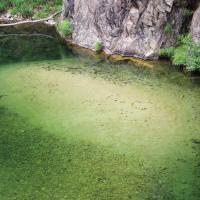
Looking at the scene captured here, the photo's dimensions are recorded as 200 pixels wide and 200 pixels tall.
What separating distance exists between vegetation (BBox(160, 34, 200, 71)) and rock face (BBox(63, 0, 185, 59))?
0.56m

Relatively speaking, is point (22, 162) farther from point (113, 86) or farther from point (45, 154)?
point (113, 86)

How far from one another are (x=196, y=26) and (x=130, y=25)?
4435mm

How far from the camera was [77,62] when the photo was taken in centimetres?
2622

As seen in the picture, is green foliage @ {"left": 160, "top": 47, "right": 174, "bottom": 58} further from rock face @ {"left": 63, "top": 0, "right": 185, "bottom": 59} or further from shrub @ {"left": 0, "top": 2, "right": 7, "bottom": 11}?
shrub @ {"left": 0, "top": 2, "right": 7, "bottom": 11}

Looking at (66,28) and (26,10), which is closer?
(66,28)

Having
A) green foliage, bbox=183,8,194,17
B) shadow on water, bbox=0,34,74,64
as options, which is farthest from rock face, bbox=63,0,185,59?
shadow on water, bbox=0,34,74,64

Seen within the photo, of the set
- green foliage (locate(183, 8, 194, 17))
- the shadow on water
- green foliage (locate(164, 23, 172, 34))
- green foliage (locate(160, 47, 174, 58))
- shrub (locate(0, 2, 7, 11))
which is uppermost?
green foliage (locate(183, 8, 194, 17))

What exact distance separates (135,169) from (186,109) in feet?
18.0

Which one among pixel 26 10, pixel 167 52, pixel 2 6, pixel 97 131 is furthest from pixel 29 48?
pixel 97 131

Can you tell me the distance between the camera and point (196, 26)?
24.5m

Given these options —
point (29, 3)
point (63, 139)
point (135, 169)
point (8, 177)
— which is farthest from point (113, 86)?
point (29, 3)

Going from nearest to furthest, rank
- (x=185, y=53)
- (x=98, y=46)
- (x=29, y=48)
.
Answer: (x=185, y=53) → (x=98, y=46) → (x=29, y=48)

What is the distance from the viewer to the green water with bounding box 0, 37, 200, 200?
14539mm

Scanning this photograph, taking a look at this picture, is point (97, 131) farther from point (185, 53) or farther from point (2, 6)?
point (2, 6)
